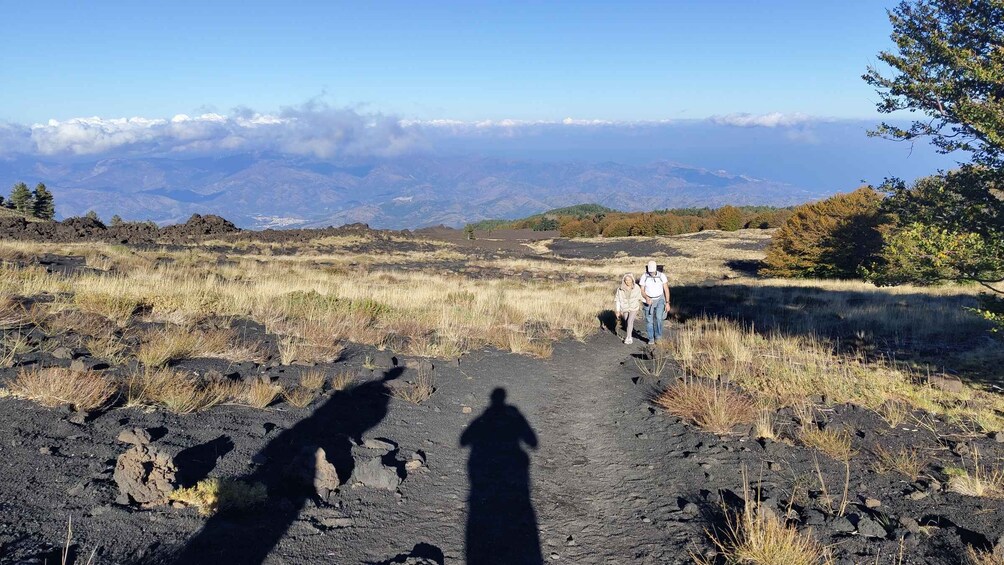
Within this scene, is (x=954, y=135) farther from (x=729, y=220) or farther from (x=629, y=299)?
(x=729, y=220)

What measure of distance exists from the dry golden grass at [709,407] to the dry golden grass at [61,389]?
5.61 metres

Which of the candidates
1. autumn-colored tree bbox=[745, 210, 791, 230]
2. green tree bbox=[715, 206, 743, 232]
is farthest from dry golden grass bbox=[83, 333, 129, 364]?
green tree bbox=[715, 206, 743, 232]

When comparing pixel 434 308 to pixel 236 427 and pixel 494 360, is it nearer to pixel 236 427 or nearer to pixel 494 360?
pixel 494 360

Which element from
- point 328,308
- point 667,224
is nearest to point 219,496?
point 328,308

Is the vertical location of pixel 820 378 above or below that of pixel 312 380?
below

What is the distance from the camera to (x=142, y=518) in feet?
11.0

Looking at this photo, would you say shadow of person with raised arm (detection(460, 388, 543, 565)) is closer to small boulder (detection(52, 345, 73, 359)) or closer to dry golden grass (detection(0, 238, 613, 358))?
dry golden grass (detection(0, 238, 613, 358))

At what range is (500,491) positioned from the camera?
15.6 feet

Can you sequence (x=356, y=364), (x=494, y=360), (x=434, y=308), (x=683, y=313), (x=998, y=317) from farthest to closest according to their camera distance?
(x=683, y=313) → (x=434, y=308) → (x=494, y=360) → (x=356, y=364) → (x=998, y=317)

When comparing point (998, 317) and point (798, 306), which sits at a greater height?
point (998, 317)

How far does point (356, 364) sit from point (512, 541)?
185 inches

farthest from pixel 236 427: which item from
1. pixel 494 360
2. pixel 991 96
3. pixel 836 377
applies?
pixel 991 96

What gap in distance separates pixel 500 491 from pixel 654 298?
7.40 metres

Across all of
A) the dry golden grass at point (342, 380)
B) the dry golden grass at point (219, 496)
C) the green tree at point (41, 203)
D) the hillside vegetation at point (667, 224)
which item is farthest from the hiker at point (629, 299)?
the hillside vegetation at point (667, 224)
